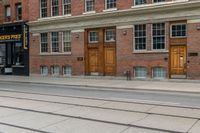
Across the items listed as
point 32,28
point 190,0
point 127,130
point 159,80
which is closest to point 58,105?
point 127,130

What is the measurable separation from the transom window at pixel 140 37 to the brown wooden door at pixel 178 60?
7.79 ft

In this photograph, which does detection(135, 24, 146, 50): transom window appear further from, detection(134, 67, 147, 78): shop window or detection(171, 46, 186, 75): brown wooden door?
detection(171, 46, 186, 75): brown wooden door

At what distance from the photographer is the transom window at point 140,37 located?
21.7m

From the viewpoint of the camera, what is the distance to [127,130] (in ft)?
22.5

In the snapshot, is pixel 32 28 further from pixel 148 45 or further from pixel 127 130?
pixel 127 130

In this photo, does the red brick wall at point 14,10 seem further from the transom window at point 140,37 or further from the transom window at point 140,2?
the transom window at point 140,37

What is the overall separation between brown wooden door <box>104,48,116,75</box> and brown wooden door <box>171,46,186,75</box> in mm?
5017

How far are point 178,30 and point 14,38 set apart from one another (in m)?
17.9

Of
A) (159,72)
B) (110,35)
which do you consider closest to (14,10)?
(110,35)

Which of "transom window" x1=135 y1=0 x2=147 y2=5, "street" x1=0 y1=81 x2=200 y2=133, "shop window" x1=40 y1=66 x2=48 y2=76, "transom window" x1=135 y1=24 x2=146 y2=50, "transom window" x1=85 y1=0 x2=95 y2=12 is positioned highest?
"transom window" x1=85 y1=0 x2=95 y2=12

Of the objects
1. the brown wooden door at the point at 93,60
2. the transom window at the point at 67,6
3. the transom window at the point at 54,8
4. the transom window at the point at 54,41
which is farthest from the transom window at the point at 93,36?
the transom window at the point at 54,8

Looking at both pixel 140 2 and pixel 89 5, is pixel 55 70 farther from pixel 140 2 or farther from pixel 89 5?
pixel 140 2

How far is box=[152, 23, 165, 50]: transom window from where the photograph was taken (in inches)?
820

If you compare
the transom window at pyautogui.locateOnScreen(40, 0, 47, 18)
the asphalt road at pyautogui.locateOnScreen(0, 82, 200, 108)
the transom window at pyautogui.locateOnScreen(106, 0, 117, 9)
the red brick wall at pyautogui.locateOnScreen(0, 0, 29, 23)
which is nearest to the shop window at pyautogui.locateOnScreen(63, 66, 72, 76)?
the transom window at pyautogui.locateOnScreen(40, 0, 47, 18)
